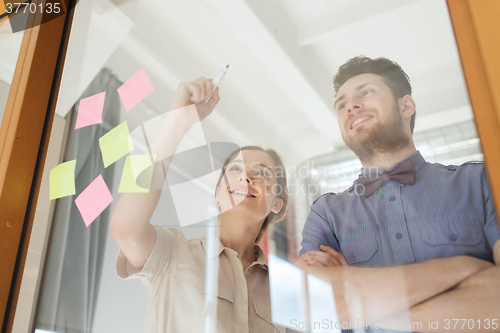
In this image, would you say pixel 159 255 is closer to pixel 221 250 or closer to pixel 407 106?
pixel 221 250

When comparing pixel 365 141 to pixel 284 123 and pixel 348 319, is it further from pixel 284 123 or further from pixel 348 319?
pixel 348 319

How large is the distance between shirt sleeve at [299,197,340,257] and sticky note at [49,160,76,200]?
702 millimetres

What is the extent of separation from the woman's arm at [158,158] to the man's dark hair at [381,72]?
314 millimetres

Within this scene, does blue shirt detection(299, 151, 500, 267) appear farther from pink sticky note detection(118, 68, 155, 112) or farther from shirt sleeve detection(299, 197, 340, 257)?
pink sticky note detection(118, 68, 155, 112)

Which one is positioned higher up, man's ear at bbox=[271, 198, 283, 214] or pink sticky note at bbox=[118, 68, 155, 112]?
pink sticky note at bbox=[118, 68, 155, 112]

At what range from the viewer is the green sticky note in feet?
3.05

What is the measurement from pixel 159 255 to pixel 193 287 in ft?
0.37

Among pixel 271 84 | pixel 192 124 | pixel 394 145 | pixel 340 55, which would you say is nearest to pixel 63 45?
pixel 192 124

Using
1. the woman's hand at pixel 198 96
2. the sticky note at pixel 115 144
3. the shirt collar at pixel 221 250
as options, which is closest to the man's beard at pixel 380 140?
the shirt collar at pixel 221 250

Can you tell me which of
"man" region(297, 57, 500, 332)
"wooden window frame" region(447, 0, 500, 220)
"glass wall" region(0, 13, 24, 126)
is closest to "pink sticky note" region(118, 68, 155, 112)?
"glass wall" region(0, 13, 24, 126)

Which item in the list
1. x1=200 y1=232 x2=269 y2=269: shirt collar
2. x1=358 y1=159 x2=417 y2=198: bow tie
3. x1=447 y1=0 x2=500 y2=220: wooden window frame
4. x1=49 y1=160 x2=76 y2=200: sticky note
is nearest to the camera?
x1=447 y1=0 x2=500 y2=220: wooden window frame

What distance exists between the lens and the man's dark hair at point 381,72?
66 centimetres

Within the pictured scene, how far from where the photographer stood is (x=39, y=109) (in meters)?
1.01

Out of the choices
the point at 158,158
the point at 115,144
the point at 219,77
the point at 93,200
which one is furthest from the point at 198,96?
the point at 93,200
